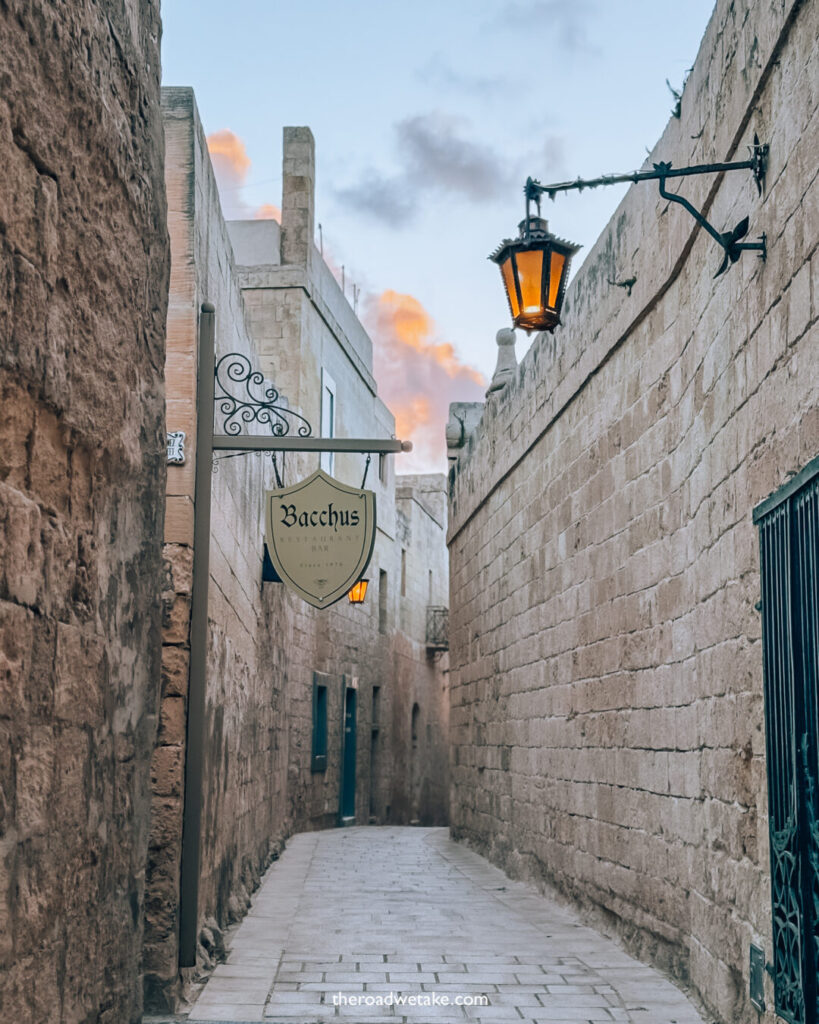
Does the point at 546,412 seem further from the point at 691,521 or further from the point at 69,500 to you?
the point at 69,500

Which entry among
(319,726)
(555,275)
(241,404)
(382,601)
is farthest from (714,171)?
(382,601)

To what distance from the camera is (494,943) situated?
6457 millimetres

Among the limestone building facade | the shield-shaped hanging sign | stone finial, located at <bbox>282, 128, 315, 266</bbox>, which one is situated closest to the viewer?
the limestone building facade

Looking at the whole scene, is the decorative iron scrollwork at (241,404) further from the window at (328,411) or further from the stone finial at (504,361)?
the window at (328,411)

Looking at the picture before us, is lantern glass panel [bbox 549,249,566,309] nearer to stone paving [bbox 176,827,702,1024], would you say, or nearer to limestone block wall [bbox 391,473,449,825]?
stone paving [bbox 176,827,702,1024]

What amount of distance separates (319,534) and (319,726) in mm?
10721

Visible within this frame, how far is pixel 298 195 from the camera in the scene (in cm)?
1714

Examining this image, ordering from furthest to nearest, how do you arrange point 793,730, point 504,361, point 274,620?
point 504,361, point 274,620, point 793,730

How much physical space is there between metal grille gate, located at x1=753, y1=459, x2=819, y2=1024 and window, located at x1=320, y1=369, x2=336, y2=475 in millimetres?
12999

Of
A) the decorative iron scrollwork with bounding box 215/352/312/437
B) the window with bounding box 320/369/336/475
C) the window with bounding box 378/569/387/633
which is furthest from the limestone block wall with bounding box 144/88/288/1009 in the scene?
the window with bounding box 378/569/387/633

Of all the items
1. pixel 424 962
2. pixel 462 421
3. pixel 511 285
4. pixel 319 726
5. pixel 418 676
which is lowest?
pixel 424 962

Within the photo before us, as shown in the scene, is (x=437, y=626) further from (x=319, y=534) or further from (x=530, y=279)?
(x=530, y=279)

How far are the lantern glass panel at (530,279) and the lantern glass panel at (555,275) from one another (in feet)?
0.16

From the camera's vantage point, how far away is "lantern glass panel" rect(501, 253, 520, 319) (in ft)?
17.3
